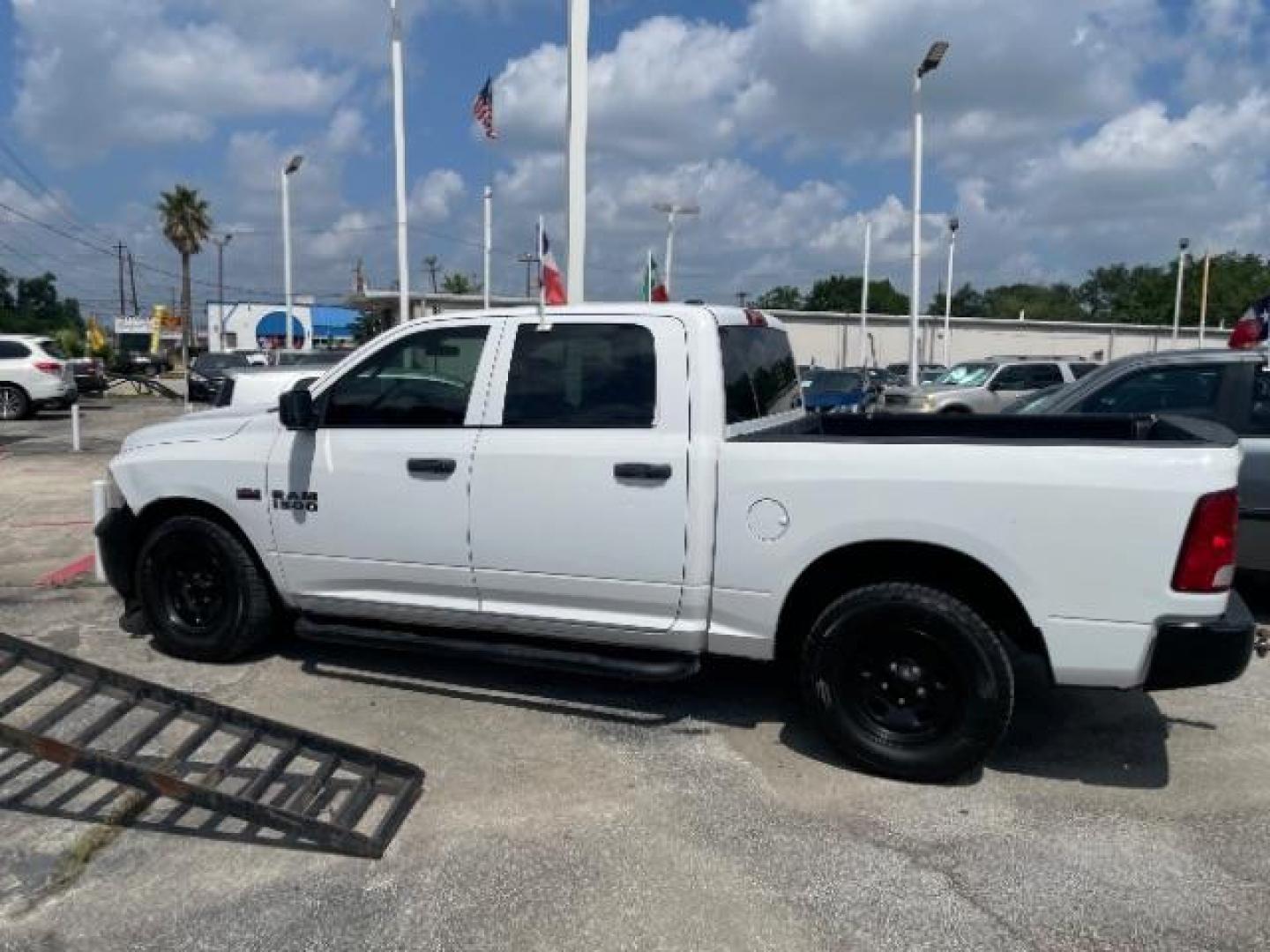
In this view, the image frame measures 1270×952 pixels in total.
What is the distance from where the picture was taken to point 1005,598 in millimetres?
4027

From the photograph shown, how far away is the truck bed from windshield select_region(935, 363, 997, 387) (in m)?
16.4

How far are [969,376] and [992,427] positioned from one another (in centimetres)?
1738

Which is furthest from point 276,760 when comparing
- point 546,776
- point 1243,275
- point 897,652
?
point 1243,275

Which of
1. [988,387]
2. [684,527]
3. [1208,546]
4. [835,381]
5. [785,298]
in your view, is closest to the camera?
[1208,546]

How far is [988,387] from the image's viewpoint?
20656mm

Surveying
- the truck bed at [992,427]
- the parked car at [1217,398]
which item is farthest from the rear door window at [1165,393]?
the truck bed at [992,427]

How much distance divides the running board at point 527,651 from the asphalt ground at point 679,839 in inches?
12.5

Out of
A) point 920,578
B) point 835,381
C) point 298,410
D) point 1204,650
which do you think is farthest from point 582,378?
point 835,381

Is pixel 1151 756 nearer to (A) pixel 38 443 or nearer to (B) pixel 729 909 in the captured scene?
(B) pixel 729 909

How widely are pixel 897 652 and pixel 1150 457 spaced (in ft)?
3.87

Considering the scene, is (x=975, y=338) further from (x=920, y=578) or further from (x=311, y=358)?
(x=920, y=578)

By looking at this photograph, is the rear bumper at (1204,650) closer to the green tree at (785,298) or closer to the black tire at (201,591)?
the black tire at (201,591)

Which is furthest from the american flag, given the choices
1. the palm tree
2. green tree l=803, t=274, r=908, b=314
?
green tree l=803, t=274, r=908, b=314

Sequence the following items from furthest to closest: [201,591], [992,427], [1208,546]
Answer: [201,591] → [992,427] → [1208,546]
